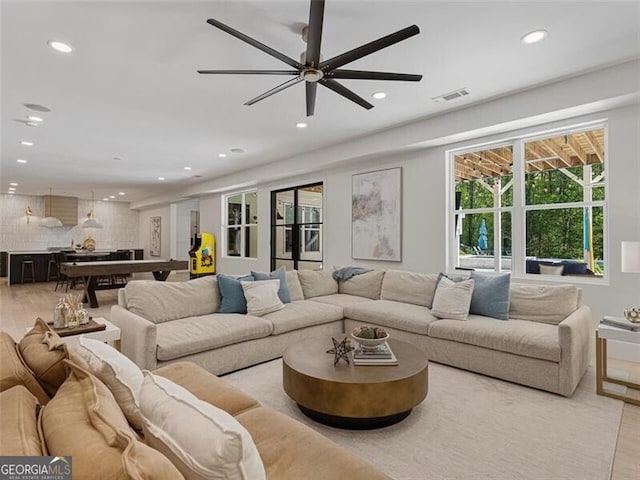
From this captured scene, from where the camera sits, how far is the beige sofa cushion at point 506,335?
2.84 m

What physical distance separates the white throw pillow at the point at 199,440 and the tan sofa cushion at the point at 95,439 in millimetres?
72

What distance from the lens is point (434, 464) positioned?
1.95 m

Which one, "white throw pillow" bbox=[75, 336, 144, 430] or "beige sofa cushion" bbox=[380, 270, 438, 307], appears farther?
"beige sofa cushion" bbox=[380, 270, 438, 307]

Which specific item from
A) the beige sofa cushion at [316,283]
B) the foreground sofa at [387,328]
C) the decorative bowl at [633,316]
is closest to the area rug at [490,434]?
the foreground sofa at [387,328]

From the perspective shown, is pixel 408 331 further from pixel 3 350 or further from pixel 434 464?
pixel 3 350

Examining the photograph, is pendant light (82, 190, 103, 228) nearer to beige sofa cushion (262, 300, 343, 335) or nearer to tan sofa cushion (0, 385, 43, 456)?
beige sofa cushion (262, 300, 343, 335)

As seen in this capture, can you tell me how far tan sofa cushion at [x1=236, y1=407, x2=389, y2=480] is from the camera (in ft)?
3.93

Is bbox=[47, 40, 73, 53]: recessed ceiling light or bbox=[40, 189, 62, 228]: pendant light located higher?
bbox=[47, 40, 73, 53]: recessed ceiling light

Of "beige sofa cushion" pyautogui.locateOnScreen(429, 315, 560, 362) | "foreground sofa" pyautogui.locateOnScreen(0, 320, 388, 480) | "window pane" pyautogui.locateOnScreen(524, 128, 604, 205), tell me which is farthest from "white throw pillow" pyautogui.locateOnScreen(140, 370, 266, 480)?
"window pane" pyautogui.locateOnScreen(524, 128, 604, 205)

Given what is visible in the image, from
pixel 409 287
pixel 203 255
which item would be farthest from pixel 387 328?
pixel 203 255

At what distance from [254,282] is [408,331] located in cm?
174

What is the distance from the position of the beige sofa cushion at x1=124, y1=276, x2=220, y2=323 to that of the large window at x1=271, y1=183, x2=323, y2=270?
3329 millimetres

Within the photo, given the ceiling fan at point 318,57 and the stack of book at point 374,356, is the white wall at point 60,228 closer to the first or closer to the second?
the ceiling fan at point 318,57

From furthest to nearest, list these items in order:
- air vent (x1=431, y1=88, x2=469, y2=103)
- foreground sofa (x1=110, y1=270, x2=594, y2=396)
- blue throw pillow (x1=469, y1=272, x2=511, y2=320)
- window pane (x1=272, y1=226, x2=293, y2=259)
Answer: window pane (x1=272, y1=226, x2=293, y2=259) < air vent (x1=431, y1=88, x2=469, y2=103) < blue throw pillow (x1=469, y1=272, x2=511, y2=320) < foreground sofa (x1=110, y1=270, x2=594, y2=396)
